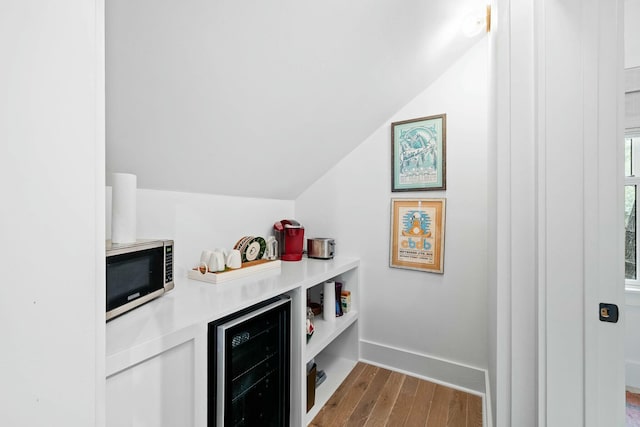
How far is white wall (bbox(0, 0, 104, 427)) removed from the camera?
1.22 feet

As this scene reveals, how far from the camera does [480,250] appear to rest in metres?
1.79

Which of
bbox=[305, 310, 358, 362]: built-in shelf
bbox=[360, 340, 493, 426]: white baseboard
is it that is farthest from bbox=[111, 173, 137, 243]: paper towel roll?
bbox=[360, 340, 493, 426]: white baseboard

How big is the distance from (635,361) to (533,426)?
1.55m

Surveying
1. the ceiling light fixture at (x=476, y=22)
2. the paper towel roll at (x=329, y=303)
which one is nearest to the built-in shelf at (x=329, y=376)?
the paper towel roll at (x=329, y=303)

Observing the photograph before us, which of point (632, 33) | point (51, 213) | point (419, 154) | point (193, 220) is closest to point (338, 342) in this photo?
point (193, 220)

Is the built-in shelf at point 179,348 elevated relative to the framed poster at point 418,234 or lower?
lower

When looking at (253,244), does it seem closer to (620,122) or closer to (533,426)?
(533,426)

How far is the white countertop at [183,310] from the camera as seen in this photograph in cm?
75

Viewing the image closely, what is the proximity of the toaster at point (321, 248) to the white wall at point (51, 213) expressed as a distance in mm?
1674

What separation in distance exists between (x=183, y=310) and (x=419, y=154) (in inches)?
66.7

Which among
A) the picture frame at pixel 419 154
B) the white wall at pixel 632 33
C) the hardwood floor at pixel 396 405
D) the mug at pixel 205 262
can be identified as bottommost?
the hardwood floor at pixel 396 405

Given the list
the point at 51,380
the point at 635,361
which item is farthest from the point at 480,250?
the point at 51,380

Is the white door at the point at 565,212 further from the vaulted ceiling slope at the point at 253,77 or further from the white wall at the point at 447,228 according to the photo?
the white wall at the point at 447,228

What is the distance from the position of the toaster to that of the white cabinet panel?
1.29 meters
